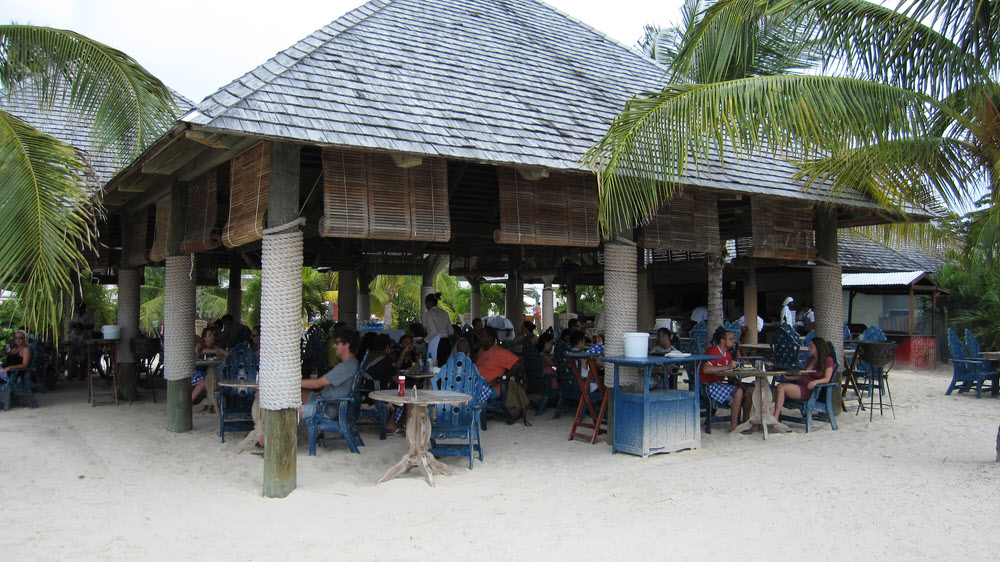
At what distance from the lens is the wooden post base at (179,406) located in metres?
8.16

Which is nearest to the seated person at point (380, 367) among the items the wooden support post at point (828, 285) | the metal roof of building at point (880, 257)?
the wooden support post at point (828, 285)

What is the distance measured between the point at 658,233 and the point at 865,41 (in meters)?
2.78

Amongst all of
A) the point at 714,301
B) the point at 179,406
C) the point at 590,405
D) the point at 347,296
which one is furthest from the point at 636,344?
the point at 347,296

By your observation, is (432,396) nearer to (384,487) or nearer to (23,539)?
(384,487)

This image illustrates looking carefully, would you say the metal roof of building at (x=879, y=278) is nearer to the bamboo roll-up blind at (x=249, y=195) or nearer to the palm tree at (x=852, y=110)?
the palm tree at (x=852, y=110)

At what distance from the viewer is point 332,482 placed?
6.06 meters

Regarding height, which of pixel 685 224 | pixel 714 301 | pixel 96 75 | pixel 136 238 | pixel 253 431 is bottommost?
pixel 253 431

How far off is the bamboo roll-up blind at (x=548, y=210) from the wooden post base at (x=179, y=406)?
13.6 ft

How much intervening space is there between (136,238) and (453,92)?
5.72 meters

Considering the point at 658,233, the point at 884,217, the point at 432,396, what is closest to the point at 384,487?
the point at 432,396

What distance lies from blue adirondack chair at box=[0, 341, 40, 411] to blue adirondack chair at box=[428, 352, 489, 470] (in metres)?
Answer: 6.66

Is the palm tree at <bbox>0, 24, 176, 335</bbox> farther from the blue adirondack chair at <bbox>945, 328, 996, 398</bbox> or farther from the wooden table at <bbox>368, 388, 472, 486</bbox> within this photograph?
the blue adirondack chair at <bbox>945, 328, 996, 398</bbox>

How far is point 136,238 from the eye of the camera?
10164 millimetres

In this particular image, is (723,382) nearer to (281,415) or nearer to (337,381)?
(337,381)
